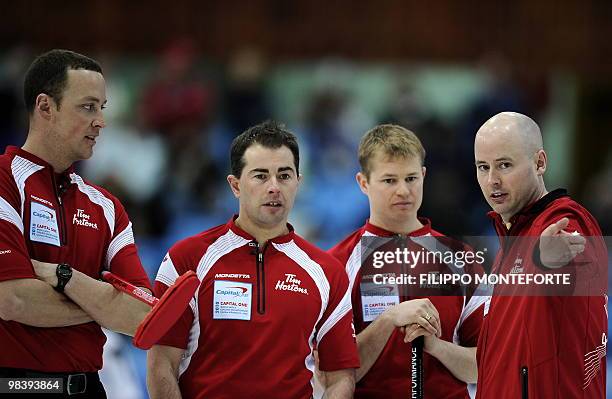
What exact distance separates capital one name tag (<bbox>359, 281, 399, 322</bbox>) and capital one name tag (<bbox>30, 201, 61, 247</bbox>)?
1.85m

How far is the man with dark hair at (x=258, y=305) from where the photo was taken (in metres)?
5.09

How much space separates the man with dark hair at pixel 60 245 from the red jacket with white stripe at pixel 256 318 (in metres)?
0.35

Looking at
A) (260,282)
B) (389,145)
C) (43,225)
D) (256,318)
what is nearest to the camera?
(43,225)

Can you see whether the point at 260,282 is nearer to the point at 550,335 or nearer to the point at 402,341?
the point at 402,341

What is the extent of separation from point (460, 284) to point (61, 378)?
94.8 inches

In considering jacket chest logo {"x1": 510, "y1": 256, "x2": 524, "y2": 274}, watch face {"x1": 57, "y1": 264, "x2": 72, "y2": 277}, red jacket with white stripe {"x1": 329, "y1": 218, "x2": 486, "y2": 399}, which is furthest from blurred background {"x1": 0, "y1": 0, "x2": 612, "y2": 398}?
watch face {"x1": 57, "y1": 264, "x2": 72, "y2": 277}

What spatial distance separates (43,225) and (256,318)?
1.24 m

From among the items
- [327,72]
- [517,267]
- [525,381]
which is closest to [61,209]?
[517,267]

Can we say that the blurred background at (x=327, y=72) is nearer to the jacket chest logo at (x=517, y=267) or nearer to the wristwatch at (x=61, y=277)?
the jacket chest logo at (x=517, y=267)

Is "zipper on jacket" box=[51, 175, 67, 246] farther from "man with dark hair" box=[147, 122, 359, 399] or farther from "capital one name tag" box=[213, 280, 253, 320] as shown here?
"capital one name tag" box=[213, 280, 253, 320]

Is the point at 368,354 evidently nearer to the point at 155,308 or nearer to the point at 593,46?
the point at 155,308

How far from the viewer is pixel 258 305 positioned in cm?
520

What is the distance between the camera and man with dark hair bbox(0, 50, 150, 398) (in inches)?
186

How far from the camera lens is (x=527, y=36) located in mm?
13594
